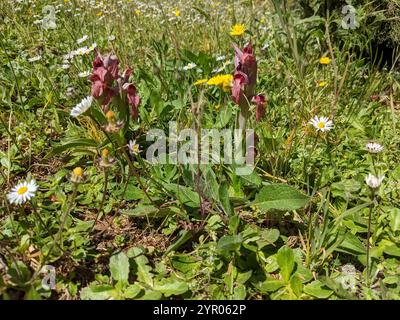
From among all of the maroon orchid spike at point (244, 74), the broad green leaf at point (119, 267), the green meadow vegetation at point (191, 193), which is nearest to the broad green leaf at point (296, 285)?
the green meadow vegetation at point (191, 193)

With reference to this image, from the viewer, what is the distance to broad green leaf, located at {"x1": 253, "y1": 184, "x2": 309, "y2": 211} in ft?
4.79

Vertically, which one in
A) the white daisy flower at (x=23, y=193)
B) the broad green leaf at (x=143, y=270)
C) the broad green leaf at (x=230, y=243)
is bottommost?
A: the broad green leaf at (x=143, y=270)

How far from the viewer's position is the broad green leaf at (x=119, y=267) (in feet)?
4.43

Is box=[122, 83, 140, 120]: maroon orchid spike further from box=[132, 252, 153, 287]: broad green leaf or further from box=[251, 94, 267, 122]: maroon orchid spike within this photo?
box=[132, 252, 153, 287]: broad green leaf

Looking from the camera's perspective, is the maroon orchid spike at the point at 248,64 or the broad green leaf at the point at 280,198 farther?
the maroon orchid spike at the point at 248,64

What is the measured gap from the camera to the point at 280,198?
4.91 feet

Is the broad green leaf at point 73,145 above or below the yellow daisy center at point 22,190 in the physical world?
above

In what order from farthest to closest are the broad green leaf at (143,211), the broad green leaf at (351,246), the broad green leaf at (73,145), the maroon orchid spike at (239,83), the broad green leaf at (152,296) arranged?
1. the broad green leaf at (73,145)
2. the maroon orchid spike at (239,83)
3. the broad green leaf at (143,211)
4. the broad green leaf at (351,246)
5. the broad green leaf at (152,296)

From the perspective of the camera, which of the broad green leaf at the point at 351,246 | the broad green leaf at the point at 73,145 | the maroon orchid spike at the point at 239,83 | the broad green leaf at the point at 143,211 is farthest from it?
the broad green leaf at the point at 73,145

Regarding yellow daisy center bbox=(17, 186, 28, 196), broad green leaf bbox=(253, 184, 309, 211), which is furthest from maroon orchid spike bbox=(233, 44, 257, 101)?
yellow daisy center bbox=(17, 186, 28, 196)

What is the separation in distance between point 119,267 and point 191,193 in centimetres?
40

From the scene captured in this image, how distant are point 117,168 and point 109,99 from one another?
302mm

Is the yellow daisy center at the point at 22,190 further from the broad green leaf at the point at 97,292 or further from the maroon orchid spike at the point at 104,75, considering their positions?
the maroon orchid spike at the point at 104,75

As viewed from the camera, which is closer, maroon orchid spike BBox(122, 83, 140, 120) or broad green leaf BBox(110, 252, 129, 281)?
broad green leaf BBox(110, 252, 129, 281)
